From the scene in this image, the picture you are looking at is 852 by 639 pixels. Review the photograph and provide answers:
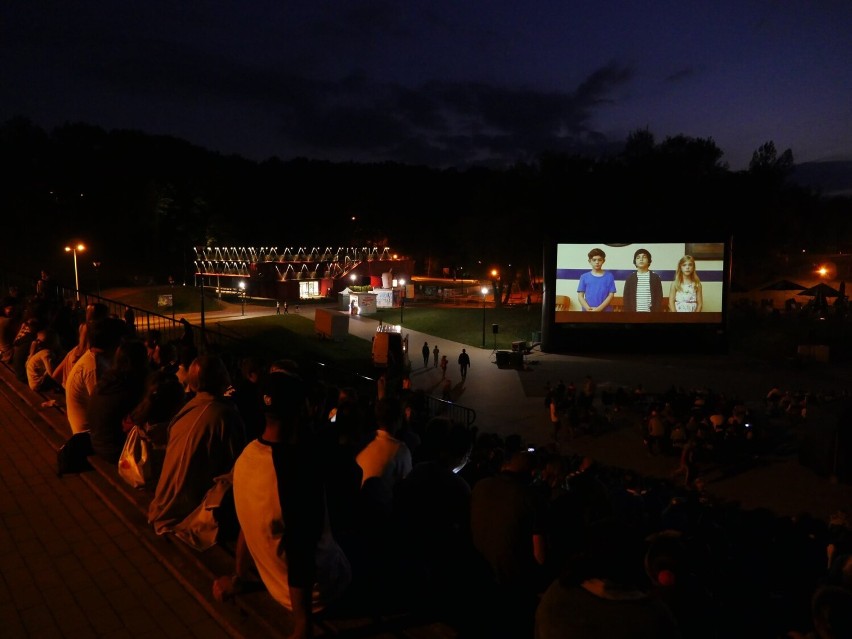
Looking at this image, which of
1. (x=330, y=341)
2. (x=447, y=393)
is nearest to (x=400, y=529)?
(x=447, y=393)

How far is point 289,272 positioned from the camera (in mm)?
47188

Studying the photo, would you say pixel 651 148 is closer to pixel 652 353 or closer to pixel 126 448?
pixel 652 353

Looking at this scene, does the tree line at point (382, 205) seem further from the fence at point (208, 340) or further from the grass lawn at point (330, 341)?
the fence at point (208, 340)

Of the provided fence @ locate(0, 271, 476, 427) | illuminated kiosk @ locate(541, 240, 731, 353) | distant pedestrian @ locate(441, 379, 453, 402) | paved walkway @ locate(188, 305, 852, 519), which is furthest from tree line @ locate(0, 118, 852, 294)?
fence @ locate(0, 271, 476, 427)

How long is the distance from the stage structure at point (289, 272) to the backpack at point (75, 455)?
4233 cm

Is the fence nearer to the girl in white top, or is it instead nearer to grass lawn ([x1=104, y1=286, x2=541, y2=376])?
grass lawn ([x1=104, y1=286, x2=541, y2=376])

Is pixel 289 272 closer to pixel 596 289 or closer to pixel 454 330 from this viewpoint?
pixel 454 330

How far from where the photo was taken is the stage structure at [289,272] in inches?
1860

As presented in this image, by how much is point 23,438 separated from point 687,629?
596 cm

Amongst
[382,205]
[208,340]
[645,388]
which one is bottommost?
[645,388]

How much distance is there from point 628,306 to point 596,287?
156cm

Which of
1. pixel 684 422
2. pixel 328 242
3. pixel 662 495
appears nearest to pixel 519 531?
pixel 662 495

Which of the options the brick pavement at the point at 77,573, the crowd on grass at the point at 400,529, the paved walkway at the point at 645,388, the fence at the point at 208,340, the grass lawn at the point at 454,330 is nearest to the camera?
the crowd on grass at the point at 400,529

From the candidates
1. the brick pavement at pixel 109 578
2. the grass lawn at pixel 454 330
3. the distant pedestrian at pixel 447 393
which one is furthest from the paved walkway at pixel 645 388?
the brick pavement at pixel 109 578
